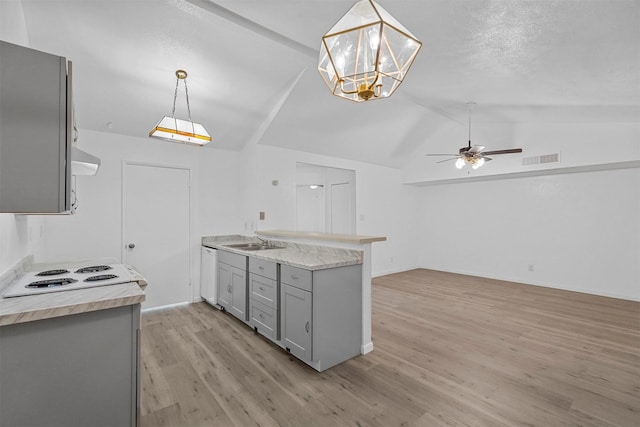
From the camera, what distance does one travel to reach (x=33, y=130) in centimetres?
130

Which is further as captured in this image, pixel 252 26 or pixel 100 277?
pixel 252 26

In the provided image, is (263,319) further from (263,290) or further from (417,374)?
(417,374)

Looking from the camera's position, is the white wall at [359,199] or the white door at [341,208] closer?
the white wall at [359,199]

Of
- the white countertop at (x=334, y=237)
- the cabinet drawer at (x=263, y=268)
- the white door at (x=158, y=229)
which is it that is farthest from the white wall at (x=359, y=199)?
the cabinet drawer at (x=263, y=268)

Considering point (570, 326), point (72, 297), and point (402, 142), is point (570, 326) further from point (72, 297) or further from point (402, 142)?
point (72, 297)

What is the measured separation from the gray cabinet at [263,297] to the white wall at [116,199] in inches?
65.6

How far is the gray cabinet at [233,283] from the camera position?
11.3ft

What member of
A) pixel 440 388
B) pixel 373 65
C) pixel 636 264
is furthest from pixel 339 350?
pixel 636 264

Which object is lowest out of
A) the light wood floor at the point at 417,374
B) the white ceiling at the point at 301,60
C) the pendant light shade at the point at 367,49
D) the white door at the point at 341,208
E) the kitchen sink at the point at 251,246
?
the light wood floor at the point at 417,374

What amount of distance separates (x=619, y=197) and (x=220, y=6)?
252 inches

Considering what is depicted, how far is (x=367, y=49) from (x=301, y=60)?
2.23 m

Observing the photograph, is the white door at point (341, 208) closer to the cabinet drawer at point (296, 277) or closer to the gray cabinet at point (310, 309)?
the gray cabinet at point (310, 309)

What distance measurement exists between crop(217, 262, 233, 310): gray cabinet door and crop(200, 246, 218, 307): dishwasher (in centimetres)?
12

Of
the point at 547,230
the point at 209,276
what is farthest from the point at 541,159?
the point at 209,276
